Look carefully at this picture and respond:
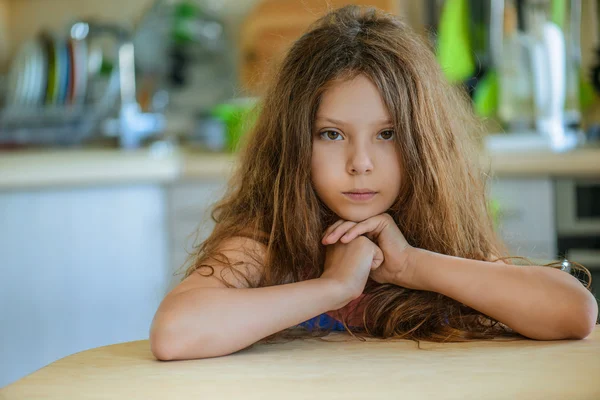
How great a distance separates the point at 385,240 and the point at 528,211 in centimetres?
137

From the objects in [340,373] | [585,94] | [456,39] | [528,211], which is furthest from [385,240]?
[585,94]

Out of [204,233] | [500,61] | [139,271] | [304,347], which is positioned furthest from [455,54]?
[304,347]

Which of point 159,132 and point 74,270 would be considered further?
point 159,132

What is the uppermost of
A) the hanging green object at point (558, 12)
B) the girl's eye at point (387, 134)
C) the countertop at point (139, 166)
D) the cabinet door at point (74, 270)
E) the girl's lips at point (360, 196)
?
the hanging green object at point (558, 12)

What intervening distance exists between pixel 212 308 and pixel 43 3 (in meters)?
2.49

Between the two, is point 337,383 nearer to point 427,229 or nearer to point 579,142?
point 427,229

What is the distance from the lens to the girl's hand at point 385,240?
2.94ft

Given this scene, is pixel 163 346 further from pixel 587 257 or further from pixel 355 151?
pixel 587 257

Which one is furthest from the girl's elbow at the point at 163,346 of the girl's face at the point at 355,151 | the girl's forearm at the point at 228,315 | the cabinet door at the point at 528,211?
the cabinet door at the point at 528,211

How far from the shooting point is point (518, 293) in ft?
2.74

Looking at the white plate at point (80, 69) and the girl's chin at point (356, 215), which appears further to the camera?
the white plate at point (80, 69)

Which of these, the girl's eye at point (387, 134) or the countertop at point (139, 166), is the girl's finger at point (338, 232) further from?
the countertop at point (139, 166)

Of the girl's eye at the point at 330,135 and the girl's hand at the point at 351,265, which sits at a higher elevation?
the girl's eye at the point at 330,135

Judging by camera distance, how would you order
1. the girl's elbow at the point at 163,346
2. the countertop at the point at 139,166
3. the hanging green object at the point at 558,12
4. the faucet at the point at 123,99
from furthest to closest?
1. the faucet at the point at 123,99
2. the hanging green object at the point at 558,12
3. the countertop at the point at 139,166
4. the girl's elbow at the point at 163,346
